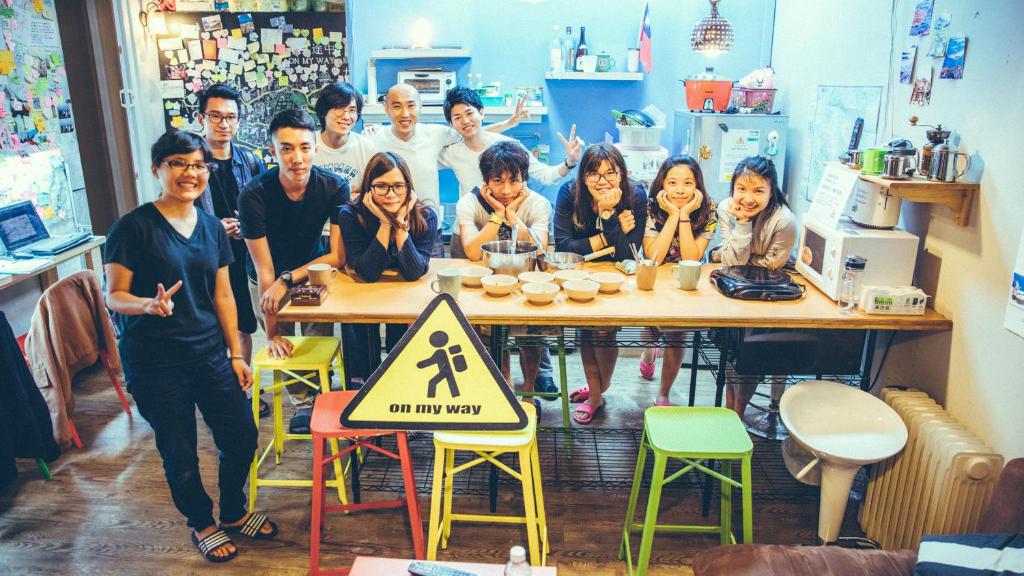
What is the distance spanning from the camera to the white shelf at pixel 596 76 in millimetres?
5137

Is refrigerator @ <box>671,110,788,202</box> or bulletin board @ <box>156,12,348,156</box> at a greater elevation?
bulletin board @ <box>156,12,348,156</box>

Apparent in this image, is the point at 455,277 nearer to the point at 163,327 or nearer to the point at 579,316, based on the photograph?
the point at 579,316

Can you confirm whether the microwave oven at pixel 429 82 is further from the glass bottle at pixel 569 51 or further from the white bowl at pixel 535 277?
the white bowl at pixel 535 277

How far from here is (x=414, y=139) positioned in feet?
12.7

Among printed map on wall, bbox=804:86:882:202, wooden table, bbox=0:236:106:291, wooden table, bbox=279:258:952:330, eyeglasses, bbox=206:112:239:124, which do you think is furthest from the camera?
printed map on wall, bbox=804:86:882:202

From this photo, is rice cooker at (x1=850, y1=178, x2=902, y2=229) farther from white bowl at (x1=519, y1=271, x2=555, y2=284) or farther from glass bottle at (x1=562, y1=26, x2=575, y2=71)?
glass bottle at (x1=562, y1=26, x2=575, y2=71)

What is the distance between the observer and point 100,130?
5.18m

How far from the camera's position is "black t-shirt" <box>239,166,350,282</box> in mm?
3025

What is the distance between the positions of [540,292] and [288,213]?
119cm

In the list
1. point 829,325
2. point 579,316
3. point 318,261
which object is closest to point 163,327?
point 318,261

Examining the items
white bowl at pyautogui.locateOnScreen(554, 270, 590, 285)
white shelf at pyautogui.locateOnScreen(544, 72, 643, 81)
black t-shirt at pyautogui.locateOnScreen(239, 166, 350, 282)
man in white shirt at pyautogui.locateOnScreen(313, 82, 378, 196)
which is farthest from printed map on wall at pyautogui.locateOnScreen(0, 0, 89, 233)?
white shelf at pyautogui.locateOnScreen(544, 72, 643, 81)

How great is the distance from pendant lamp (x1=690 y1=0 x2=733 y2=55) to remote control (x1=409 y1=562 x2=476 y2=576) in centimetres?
378

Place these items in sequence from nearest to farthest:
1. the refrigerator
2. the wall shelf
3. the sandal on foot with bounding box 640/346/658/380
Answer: the wall shelf < the sandal on foot with bounding box 640/346/658/380 < the refrigerator

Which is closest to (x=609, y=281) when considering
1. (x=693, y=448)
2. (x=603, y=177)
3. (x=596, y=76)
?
(x=603, y=177)
